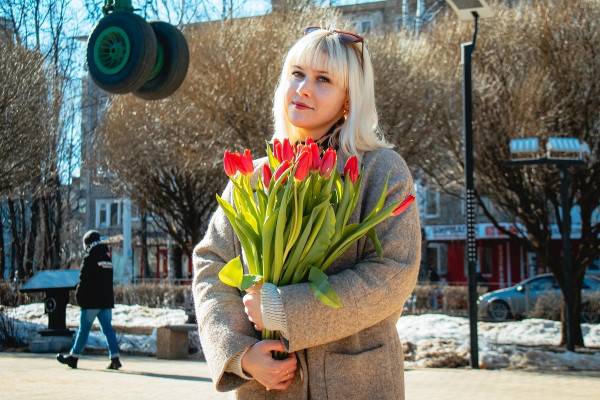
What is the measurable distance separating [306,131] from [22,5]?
2303 cm

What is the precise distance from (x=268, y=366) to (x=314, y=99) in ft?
2.78

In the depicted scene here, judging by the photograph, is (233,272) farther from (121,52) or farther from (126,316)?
(126,316)

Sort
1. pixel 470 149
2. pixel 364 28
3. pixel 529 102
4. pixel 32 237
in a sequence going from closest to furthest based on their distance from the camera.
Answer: pixel 470 149
pixel 529 102
pixel 32 237
pixel 364 28

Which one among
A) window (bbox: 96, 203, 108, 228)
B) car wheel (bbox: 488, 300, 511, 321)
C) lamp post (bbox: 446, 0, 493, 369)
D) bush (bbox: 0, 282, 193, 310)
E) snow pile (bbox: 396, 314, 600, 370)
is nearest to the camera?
lamp post (bbox: 446, 0, 493, 369)

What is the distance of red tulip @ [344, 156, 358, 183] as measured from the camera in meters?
2.33

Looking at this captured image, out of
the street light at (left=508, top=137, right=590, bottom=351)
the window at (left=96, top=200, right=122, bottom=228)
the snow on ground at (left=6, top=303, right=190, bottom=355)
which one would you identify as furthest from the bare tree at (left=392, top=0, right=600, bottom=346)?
the window at (left=96, top=200, right=122, bottom=228)

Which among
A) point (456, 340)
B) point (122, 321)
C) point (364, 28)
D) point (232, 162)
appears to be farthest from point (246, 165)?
point (364, 28)

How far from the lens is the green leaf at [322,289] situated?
7.25 ft

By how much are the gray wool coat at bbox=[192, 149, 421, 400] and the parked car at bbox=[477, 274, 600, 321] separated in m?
24.3

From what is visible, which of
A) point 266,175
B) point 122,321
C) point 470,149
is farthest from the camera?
point 122,321

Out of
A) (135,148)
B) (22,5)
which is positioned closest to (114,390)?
(135,148)

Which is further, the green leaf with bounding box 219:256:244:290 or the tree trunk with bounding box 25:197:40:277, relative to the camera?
the tree trunk with bounding box 25:197:40:277

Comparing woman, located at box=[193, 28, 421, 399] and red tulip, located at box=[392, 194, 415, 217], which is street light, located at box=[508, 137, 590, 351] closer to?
woman, located at box=[193, 28, 421, 399]

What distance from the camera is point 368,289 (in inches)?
90.2
